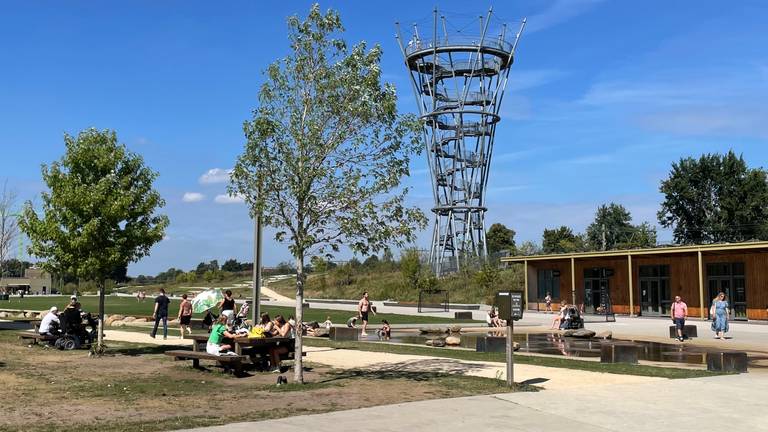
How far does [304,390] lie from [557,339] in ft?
52.3

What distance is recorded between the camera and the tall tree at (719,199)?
71.1 metres

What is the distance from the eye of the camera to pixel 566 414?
9500mm

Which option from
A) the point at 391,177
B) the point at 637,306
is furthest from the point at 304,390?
the point at 637,306

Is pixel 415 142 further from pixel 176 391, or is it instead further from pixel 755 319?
pixel 755 319

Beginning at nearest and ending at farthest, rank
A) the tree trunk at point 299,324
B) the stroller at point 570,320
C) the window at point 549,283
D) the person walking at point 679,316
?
the tree trunk at point 299,324 → the person walking at point 679,316 → the stroller at point 570,320 → the window at point 549,283

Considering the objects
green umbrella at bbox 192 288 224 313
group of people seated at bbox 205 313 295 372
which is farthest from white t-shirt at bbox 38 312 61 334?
group of people seated at bbox 205 313 295 372

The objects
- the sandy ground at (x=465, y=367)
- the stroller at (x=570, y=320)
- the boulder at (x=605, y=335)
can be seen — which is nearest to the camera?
the sandy ground at (x=465, y=367)

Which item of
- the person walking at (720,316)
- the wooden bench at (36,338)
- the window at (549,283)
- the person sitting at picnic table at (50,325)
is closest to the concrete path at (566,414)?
the wooden bench at (36,338)

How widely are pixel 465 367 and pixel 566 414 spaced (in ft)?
18.2

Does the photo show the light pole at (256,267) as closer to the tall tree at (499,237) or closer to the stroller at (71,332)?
the stroller at (71,332)

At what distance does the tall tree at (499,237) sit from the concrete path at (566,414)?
76.0 metres

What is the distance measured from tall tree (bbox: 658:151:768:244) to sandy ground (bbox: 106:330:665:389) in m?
63.1

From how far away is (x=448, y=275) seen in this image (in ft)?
203

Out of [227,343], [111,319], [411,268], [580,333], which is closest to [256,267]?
[227,343]
